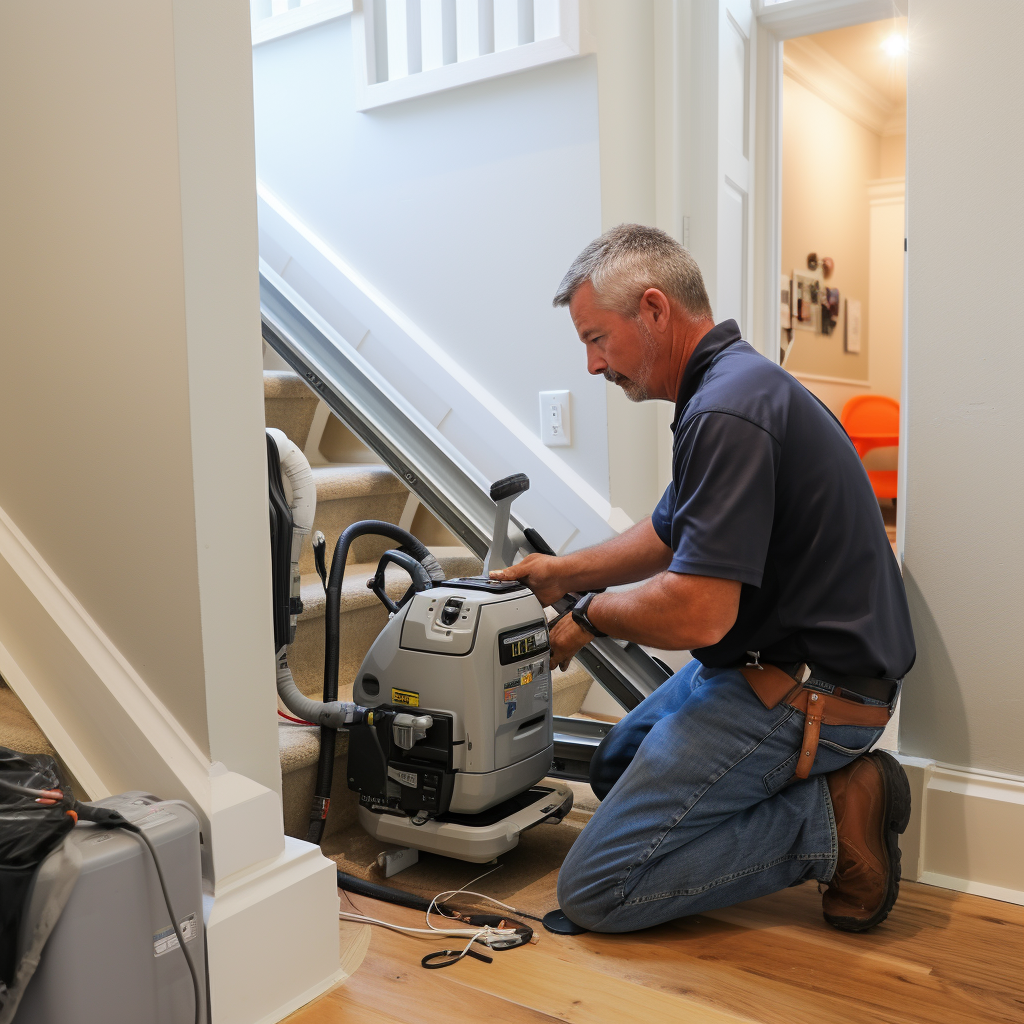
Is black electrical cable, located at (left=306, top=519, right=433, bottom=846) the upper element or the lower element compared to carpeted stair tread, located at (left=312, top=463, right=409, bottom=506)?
lower

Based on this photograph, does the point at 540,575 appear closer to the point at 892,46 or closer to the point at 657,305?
the point at 657,305

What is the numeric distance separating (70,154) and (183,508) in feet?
1.88

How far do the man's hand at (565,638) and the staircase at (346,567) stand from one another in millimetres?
521

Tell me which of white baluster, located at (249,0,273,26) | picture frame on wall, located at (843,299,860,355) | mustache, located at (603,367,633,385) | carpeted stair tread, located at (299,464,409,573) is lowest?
carpeted stair tread, located at (299,464,409,573)

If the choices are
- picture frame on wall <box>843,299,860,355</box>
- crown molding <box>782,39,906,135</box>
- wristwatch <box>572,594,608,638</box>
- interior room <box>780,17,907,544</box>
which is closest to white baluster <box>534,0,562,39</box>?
wristwatch <box>572,594,608,638</box>

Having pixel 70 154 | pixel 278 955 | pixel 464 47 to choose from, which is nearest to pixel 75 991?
pixel 278 955

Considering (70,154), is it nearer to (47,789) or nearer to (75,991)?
(47,789)

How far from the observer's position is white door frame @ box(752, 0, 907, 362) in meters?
3.10

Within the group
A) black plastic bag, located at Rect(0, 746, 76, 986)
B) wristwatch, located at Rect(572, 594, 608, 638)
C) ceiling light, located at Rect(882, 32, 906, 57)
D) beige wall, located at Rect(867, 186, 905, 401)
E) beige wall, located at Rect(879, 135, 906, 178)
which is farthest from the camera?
beige wall, located at Rect(879, 135, 906, 178)

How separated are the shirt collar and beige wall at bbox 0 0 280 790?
0.79m

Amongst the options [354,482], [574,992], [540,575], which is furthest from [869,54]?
[574,992]

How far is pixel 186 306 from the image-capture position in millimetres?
1270

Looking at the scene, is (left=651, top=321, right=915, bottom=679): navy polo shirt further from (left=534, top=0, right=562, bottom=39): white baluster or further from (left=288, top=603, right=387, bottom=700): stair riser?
(left=534, top=0, right=562, bottom=39): white baluster

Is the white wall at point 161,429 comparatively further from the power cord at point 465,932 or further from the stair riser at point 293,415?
the stair riser at point 293,415
